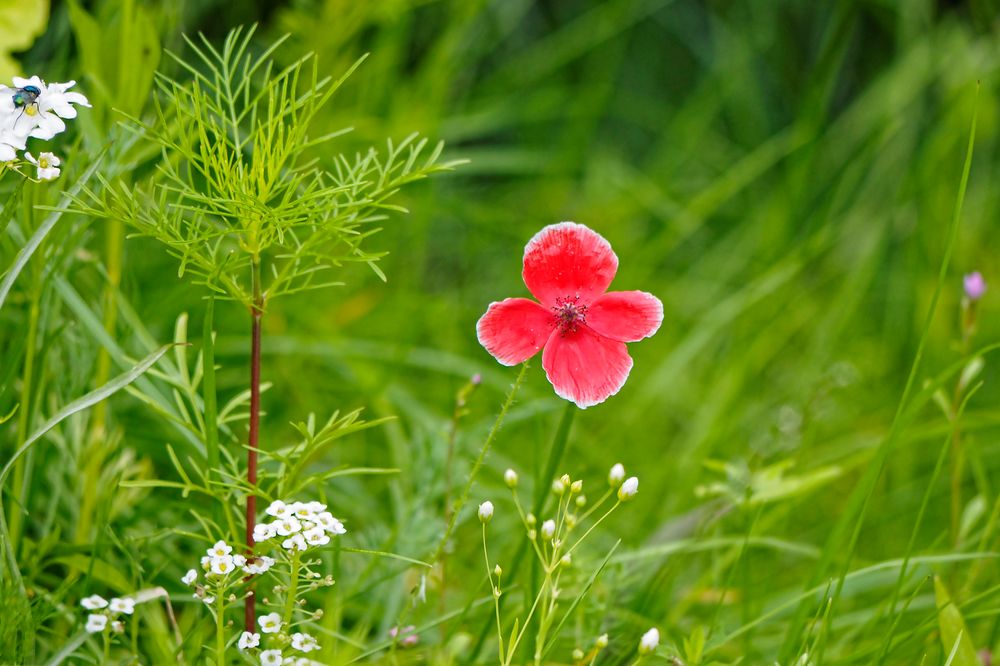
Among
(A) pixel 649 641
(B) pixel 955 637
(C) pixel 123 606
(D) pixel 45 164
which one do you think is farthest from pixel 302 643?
(B) pixel 955 637

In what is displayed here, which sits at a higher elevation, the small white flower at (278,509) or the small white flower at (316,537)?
the small white flower at (278,509)

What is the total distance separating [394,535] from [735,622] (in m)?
0.44

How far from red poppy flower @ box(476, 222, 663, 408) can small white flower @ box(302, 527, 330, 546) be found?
0.18 m

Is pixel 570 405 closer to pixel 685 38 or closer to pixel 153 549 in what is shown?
pixel 153 549

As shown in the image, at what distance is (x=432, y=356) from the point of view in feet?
5.24

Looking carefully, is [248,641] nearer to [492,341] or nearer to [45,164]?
[492,341]

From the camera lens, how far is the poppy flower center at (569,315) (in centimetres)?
84

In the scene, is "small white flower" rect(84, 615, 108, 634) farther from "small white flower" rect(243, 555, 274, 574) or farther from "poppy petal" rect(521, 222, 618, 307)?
"poppy petal" rect(521, 222, 618, 307)

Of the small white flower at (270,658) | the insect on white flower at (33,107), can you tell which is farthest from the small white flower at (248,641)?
the insect on white flower at (33,107)

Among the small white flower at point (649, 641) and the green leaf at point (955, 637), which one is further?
the green leaf at point (955, 637)

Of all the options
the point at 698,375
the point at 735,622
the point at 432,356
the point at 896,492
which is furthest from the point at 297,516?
the point at 698,375

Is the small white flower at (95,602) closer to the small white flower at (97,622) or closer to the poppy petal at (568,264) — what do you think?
the small white flower at (97,622)

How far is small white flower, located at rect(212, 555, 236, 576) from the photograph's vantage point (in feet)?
2.57

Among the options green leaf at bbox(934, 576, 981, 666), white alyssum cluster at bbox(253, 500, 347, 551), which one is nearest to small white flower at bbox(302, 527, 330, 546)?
white alyssum cluster at bbox(253, 500, 347, 551)
